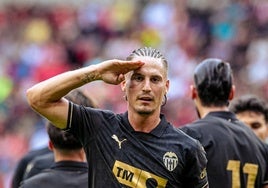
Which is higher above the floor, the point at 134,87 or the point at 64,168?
the point at 134,87

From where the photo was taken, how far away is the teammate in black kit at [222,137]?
7.71 metres

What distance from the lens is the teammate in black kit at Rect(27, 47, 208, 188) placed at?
21.3 ft

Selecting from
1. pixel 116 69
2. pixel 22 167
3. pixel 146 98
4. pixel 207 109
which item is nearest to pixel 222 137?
pixel 207 109

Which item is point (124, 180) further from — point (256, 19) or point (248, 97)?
point (256, 19)

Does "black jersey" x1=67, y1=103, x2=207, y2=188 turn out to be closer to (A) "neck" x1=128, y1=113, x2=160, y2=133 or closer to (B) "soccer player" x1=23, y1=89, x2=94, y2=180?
(A) "neck" x1=128, y1=113, x2=160, y2=133

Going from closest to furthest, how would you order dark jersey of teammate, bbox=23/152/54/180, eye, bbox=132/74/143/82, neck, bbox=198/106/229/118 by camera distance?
eye, bbox=132/74/143/82 < neck, bbox=198/106/229/118 < dark jersey of teammate, bbox=23/152/54/180

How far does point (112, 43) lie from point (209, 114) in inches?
566

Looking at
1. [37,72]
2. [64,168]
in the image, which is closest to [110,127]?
[64,168]

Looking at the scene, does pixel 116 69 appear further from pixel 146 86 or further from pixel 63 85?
pixel 63 85

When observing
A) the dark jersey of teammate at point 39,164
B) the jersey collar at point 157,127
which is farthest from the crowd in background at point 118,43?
the jersey collar at point 157,127

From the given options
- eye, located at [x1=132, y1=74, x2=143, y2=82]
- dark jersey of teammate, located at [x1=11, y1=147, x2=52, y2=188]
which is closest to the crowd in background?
dark jersey of teammate, located at [x1=11, y1=147, x2=52, y2=188]

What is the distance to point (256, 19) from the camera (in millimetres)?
21281

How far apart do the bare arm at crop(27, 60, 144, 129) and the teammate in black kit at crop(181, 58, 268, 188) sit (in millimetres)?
1293

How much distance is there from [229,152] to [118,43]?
14.5 metres
